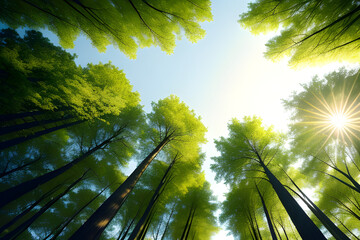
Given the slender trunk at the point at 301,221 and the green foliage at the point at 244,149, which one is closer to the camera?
the slender trunk at the point at 301,221

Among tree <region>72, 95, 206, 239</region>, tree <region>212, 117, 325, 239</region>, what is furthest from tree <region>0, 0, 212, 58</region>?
tree <region>212, 117, 325, 239</region>

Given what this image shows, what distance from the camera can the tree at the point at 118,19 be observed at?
2.92 metres

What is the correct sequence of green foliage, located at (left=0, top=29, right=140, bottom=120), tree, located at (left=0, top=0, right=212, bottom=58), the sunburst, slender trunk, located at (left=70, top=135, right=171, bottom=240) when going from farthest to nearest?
the sunburst → green foliage, located at (left=0, top=29, right=140, bottom=120) → tree, located at (left=0, top=0, right=212, bottom=58) → slender trunk, located at (left=70, top=135, right=171, bottom=240)

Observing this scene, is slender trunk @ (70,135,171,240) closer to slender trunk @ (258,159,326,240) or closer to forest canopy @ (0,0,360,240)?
forest canopy @ (0,0,360,240)

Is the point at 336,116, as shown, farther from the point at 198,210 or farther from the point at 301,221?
the point at 198,210

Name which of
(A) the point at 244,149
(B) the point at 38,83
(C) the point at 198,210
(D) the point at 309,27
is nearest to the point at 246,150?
(A) the point at 244,149

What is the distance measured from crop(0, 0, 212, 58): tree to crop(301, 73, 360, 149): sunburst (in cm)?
767

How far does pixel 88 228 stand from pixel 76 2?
17.0 feet

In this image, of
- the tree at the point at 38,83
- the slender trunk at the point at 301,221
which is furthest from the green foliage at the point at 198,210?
the tree at the point at 38,83

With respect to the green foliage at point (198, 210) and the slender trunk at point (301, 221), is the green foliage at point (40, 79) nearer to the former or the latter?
the slender trunk at point (301, 221)

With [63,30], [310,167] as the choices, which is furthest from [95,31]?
[310,167]

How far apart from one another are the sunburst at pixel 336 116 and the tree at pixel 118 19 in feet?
25.2

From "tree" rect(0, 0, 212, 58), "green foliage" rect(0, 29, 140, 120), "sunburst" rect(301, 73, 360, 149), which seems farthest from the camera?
"sunburst" rect(301, 73, 360, 149)

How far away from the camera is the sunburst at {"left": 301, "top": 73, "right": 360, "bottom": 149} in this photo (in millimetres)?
5477
